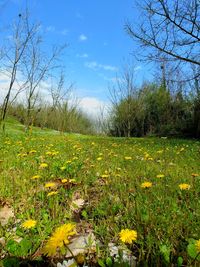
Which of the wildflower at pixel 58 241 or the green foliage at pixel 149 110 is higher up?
the green foliage at pixel 149 110

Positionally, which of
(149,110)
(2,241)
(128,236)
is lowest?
(2,241)

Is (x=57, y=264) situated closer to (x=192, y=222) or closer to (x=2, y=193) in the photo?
(x=192, y=222)

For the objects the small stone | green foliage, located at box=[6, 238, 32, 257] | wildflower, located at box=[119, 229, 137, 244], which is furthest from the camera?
the small stone

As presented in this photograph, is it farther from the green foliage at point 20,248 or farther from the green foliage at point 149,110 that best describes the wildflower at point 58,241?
the green foliage at point 149,110

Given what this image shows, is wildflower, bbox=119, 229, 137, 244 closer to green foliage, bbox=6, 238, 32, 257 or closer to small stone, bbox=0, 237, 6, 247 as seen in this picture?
green foliage, bbox=6, 238, 32, 257

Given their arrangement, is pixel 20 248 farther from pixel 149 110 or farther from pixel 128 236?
pixel 149 110

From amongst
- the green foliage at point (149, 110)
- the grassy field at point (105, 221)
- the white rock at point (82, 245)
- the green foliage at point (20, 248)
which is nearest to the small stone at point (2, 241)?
the grassy field at point (105, 221)

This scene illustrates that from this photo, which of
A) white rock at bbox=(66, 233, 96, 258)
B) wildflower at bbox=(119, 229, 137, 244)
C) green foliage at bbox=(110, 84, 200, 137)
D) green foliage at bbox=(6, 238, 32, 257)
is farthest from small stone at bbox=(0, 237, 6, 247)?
green foliage at bbox=(110, 84, 200, 137)

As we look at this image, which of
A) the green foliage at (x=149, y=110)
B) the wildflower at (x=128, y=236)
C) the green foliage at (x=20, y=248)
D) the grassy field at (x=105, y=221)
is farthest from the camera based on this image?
the green foliage at (x=149, y=110)

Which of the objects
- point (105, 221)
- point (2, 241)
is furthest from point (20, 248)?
point (105, 221)

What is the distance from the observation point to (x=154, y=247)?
1820 mm

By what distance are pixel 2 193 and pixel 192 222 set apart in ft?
6.23

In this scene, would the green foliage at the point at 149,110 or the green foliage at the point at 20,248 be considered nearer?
the green foliage at the point at 20,248

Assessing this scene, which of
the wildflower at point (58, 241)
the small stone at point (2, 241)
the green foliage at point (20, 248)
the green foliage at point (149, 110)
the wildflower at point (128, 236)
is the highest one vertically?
the green foliage at point (149, 110)
